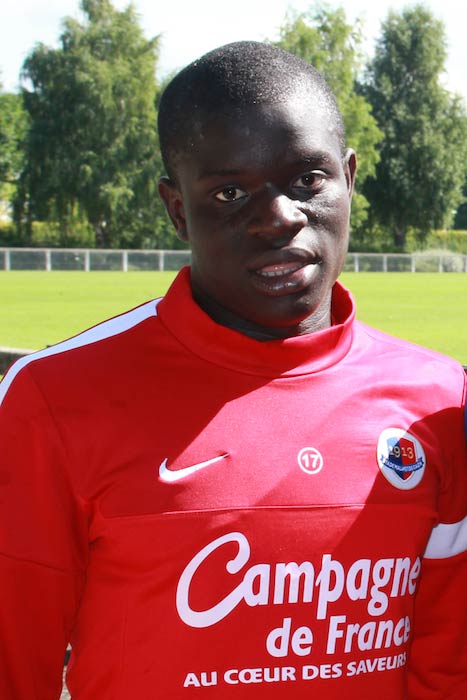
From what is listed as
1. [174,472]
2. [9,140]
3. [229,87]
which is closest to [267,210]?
[229,87]

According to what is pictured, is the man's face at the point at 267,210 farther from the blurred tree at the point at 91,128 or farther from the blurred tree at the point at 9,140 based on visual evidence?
the blurred tree at the point at 9,140

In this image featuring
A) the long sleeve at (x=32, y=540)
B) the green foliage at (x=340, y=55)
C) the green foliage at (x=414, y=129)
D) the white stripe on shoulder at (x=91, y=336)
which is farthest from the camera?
the green foliage at (x=414, y=129)

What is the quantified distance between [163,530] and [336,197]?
0.62 metres

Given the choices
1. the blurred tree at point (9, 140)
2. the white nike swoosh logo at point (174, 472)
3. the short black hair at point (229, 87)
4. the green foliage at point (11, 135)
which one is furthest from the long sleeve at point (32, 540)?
the blurred tree at point (9, 140)

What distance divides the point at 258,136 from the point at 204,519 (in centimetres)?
60

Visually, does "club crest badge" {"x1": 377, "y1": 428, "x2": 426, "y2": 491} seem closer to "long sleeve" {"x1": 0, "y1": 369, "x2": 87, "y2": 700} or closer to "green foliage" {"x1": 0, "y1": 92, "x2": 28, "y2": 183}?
"long sleeve" {"x1": 0, "y1": 369, "x2": 87, "y2": 700}

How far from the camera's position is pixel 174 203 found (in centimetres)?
191

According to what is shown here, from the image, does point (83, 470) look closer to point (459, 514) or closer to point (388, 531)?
point (388, 531)

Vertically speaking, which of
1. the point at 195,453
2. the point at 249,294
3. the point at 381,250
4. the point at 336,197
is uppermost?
the point at 336,197

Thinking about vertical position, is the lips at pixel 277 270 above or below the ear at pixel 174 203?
below

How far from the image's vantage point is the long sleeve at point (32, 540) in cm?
163

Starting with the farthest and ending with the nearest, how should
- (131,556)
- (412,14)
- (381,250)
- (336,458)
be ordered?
(412,14), (381,250), (336,458), (131,556)

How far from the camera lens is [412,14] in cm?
6225

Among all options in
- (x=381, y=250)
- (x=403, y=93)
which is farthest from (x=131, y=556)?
(x=403, y=93)
